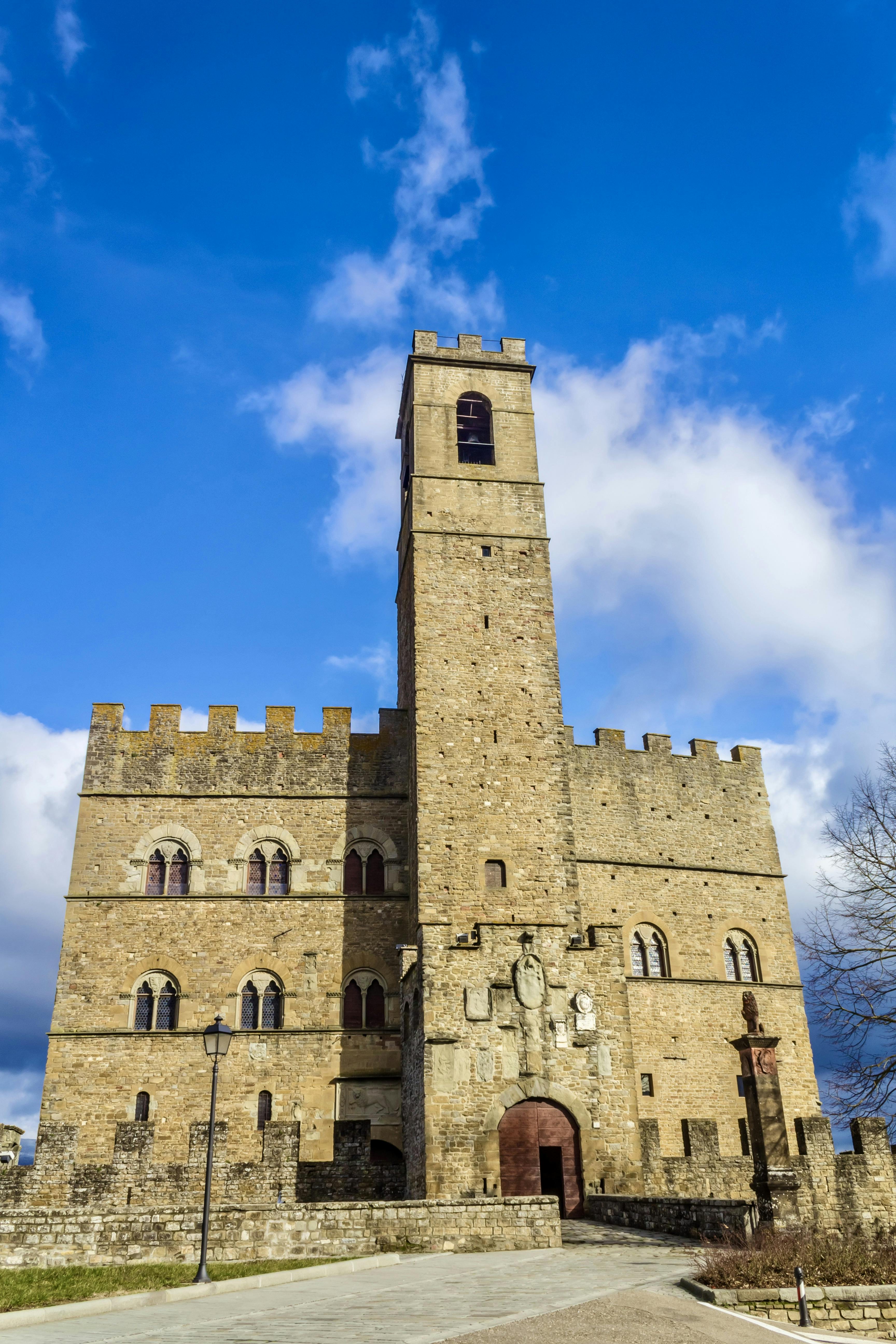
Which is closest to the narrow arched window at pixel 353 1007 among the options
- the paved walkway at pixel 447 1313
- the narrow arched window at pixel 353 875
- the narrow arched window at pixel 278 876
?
the narrow arched window at pixel 353 875

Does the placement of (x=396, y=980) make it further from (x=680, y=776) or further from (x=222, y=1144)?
(x=680, y=776)

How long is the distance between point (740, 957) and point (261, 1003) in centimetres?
1166

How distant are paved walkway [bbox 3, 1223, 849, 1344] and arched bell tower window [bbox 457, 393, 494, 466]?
19.2 meters

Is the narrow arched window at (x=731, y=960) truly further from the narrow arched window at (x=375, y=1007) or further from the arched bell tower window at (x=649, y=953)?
the narrow arched window at (x=375, y=1007)

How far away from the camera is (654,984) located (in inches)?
924

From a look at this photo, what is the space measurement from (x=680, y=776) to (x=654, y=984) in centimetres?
540

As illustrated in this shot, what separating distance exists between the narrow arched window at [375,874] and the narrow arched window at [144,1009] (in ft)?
17.0

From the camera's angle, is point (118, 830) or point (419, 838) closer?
point (419, 838)

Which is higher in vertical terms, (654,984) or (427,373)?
(427,373)

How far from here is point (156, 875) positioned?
74.8ft

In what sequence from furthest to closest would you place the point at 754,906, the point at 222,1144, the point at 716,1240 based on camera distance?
the point at 754,906
the point at 222,1144
the point at 716,1240

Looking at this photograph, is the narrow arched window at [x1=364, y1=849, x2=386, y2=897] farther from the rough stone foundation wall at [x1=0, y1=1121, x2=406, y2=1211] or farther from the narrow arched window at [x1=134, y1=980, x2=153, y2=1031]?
the rough stone foundation wall at [x1=0, y1=1121, x2=406, y2=1211]

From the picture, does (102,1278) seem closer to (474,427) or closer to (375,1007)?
(375,1007)

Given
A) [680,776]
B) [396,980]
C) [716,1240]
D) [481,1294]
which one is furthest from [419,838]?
[481,1294]
